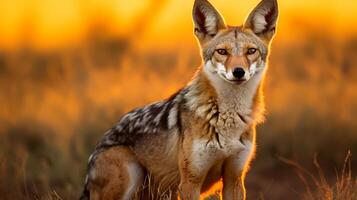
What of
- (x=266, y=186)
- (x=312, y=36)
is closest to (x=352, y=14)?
(x=312, y=36)

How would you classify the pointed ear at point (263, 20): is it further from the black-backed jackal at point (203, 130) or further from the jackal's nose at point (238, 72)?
the jackal's nose at point (238, 72)

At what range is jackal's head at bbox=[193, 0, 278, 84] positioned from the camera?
24.0ft

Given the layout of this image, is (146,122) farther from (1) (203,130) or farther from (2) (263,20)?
(2) (263,20)

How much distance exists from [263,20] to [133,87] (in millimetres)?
5598

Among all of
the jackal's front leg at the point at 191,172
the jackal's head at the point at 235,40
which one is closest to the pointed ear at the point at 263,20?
the jackal's head at the point at 235,40

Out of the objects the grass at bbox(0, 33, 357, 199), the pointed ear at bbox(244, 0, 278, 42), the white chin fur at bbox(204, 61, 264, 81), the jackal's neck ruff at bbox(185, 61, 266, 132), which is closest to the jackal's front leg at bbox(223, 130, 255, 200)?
the jackal's neck ruff at bbox(185, 61, 266, 132)

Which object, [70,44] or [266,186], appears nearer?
[266,186]

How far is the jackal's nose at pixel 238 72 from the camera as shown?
7.21m

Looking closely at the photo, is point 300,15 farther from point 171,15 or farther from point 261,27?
point 261,27

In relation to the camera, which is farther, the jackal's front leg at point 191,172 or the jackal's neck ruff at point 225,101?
the jackal's neck ruff at point 225,101

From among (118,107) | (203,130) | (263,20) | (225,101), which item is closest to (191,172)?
(203,130)

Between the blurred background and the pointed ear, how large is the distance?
3037mm

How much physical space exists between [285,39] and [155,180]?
8.94 metres

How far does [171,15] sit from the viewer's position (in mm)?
15633
